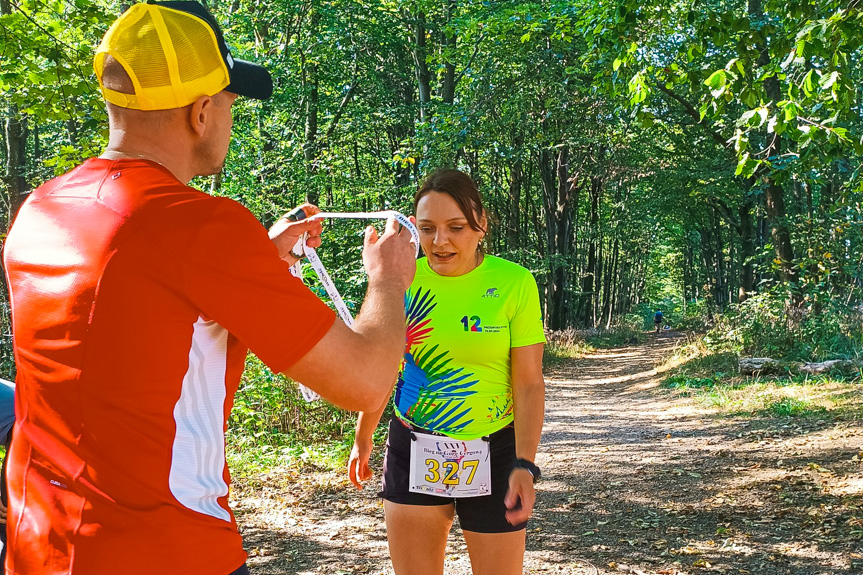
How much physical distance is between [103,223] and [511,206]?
3084 centimetres

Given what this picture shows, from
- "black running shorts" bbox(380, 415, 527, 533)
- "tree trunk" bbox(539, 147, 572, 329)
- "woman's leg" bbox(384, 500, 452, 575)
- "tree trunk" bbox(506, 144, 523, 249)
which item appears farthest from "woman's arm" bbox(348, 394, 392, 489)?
"tree trunk" bbox(506, 144, 523, 249)

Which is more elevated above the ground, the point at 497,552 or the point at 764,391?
the point at 497,552

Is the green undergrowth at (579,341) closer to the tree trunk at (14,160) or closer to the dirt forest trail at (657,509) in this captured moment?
the dirt forest trail at (657,509)

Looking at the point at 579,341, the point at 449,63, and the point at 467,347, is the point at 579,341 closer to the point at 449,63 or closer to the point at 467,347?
the point at 449,63

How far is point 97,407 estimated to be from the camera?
146cm

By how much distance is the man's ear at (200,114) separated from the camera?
1697mm

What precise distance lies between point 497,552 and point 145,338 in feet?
6.37

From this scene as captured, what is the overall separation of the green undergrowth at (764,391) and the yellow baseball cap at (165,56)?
9.97 meters

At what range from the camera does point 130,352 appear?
4.79ft

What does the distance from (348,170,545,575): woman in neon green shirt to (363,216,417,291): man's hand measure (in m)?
1.17

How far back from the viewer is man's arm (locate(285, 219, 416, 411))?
1580 mm

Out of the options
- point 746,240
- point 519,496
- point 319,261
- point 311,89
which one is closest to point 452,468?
point 519,496

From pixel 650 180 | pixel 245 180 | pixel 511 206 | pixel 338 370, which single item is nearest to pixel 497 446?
pixel 338 370

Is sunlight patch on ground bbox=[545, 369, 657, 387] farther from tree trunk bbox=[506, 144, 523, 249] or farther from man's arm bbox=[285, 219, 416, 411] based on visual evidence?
man's arm bbox=[285, 219, 416, 411]
